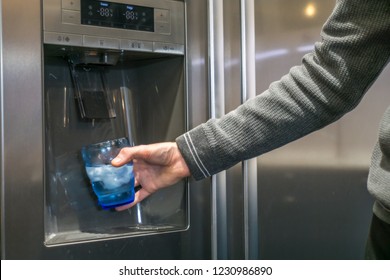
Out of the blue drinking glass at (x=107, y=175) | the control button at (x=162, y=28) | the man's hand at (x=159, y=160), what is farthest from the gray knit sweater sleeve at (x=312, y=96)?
the control button at (x=162, y=28)

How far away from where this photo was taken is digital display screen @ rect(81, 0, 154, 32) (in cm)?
94

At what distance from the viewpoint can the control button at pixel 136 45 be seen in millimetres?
976

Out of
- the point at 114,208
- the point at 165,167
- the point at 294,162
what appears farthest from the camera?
the point at 294,162

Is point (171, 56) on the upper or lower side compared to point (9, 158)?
upper

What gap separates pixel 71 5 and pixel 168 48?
227 millimetres

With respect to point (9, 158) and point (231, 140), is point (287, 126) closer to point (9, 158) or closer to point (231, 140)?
point (231, 140)

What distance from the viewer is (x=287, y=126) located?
841 millimetres

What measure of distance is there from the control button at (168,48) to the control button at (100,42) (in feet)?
0.30

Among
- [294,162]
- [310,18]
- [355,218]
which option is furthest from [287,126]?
[355,218]

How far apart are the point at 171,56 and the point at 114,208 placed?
1.21ft

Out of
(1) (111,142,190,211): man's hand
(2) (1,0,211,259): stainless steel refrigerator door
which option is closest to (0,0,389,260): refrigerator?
(2) (1,0,211,259): stainless steel refrigerator door

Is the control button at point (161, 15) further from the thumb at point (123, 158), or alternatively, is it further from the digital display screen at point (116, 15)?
the thumb at point (123, 158)

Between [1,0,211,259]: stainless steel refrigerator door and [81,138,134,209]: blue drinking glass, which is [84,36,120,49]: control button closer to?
[1,0,211,259]: stainless steel refrigerator door

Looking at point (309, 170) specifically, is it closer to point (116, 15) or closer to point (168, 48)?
point (168, 48)
